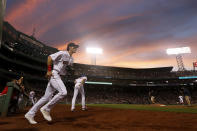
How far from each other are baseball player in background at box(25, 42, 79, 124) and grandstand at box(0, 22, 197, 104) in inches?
1143

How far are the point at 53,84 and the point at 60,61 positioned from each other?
26.2 inches

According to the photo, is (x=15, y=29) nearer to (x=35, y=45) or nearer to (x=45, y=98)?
(x=35, y=45)

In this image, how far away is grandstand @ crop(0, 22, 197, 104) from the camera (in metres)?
30.9

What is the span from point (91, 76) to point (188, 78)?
92.2ft

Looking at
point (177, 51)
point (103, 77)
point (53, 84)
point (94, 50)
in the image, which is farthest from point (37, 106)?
point (177, 51)

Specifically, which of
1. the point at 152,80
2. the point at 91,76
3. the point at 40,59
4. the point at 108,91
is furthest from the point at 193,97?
the point at 40,59

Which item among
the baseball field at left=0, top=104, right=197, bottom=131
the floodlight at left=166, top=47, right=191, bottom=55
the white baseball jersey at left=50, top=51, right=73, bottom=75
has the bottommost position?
the baseball field at left=0, top=104, right=197, bottom=131

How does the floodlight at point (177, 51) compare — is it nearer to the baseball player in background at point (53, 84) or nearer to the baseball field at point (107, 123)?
the baseball field at point (107, 123)

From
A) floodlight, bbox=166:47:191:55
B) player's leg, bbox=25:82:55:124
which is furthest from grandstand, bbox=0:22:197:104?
player's leg, bbox=25:82:55:124

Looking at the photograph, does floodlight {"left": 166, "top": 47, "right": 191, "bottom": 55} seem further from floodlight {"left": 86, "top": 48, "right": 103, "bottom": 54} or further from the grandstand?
floodlight {"left": 86, "top": 48, "right": 103, "bottom": 54}

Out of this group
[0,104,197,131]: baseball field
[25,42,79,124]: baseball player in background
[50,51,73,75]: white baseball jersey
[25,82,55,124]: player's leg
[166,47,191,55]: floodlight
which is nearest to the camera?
[0,104,197,131]: baseball field

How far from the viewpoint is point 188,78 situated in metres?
38.4

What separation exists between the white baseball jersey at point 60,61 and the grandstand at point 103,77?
29.1 metres

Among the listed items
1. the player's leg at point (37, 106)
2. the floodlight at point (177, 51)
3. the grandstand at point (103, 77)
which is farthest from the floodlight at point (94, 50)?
the player's leg at point (37, 106)
